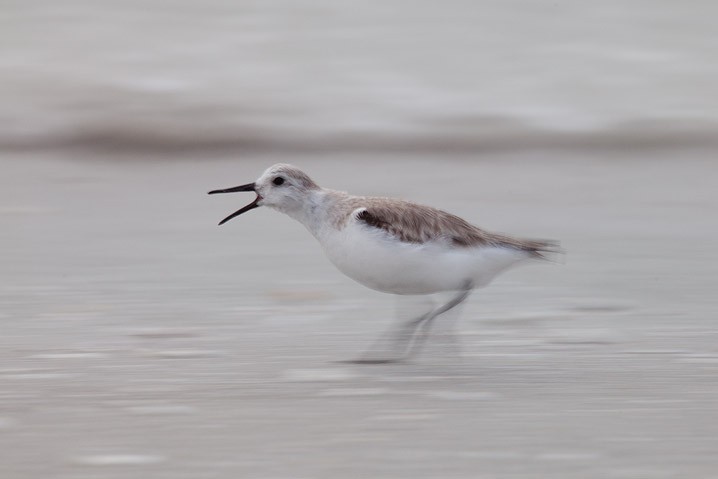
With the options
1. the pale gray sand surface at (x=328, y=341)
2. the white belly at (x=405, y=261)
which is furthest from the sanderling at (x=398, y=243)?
the pale gray sand surface at (x=328, y=341)

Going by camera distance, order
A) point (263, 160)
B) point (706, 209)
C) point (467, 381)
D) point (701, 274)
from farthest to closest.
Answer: point (263, 160)
point (706, 209)
point (701, 274)
point (467, 381)

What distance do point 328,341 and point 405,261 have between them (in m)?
0.50

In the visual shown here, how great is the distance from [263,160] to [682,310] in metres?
3.23

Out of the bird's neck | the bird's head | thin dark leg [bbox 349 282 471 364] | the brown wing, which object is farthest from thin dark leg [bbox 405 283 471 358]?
the bird's head

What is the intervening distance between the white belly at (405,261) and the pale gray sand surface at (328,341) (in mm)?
243

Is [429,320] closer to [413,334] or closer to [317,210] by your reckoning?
[413,334]

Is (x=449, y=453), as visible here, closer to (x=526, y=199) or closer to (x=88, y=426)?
(x=88, y=426)

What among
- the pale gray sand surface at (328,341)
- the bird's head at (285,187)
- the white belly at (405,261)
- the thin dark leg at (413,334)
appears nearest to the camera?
the pale gray sand surface at (328,341)

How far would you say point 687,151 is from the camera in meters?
7.01

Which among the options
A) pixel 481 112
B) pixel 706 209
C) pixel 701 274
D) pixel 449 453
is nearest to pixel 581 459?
pixel 449 453

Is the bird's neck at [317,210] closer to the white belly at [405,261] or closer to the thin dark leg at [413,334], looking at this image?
the white belly at [405,261]

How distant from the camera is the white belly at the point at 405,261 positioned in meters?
3.47

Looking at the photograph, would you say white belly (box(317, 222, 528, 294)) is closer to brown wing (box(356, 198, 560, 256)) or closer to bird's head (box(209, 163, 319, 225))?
brown wing (box(356, 198, 560, 256))

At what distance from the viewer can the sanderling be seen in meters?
3.48
